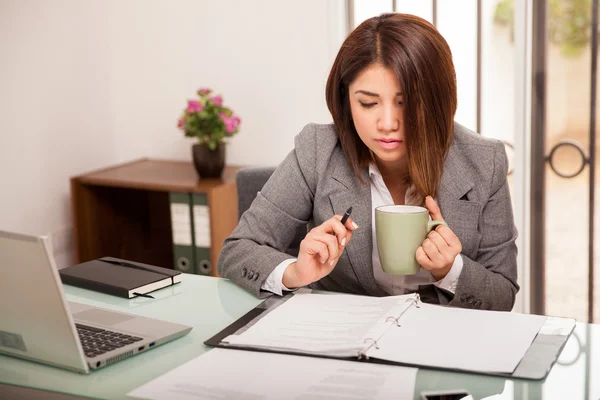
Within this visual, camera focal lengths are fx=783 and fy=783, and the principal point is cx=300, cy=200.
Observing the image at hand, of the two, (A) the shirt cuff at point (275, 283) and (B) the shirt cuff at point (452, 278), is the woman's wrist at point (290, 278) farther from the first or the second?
(B) the shirt cuff at point (452, 278)

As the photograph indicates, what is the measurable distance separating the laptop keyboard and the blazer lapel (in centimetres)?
57

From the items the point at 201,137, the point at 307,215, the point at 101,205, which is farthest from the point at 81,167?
the point at 307,215

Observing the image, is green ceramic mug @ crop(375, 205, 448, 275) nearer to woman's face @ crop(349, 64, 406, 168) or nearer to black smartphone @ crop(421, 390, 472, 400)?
woman's face @ crop(349, 64, 406, 168)

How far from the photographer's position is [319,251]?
1347mm

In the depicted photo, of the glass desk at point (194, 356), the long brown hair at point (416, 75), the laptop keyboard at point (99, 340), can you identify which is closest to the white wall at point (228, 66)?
the long brown hair at point (416, 75)

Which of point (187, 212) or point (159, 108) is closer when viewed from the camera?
point (187, 212)

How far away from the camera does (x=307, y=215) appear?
169 cm

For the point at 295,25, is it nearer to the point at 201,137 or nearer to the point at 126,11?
the point at 201,137

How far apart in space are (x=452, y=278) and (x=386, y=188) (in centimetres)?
29

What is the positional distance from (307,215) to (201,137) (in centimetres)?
127

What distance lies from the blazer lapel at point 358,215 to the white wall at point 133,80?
4.31 feet

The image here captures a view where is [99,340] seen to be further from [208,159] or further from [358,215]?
[208,159]

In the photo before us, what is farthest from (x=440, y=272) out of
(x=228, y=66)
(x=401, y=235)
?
(x=228, y=66)

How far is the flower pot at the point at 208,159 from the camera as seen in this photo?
290 centimetres
